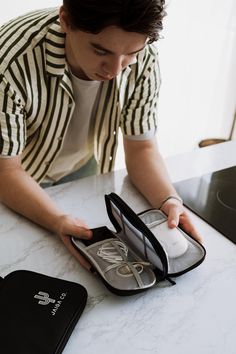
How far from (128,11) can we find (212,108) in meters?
1.84

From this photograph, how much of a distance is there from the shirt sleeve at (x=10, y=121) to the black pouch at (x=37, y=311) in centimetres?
32

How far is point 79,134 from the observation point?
1106 mm

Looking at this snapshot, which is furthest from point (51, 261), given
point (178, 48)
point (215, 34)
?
point (215, 34)

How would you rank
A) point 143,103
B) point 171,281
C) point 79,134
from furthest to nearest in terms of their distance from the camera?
point 79,134
point 143,103
point 171,281

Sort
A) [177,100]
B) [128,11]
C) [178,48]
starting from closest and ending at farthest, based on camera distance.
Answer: [128,11] < [178,48] < [177,100]

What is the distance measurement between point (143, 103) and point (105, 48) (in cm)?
31

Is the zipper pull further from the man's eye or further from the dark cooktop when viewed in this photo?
the man's eye

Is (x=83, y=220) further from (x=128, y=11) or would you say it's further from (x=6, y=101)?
(x=128, y=11)

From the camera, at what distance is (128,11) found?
64 cm

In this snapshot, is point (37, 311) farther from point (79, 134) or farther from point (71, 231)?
point (79, 134)

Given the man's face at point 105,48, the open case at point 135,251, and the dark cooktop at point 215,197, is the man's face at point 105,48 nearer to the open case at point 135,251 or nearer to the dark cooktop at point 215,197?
the open case at point 135,251

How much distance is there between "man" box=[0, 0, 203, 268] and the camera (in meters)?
0.69

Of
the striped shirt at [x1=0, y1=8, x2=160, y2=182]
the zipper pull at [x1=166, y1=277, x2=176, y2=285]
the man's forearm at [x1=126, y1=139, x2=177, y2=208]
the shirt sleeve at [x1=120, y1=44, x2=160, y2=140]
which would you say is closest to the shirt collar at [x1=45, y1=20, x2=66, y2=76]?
the striped shirt at [x1=0, y1=8, x2=160, y2=182]

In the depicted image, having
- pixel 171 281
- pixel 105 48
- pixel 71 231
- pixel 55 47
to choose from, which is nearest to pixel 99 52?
pixel 105 48
